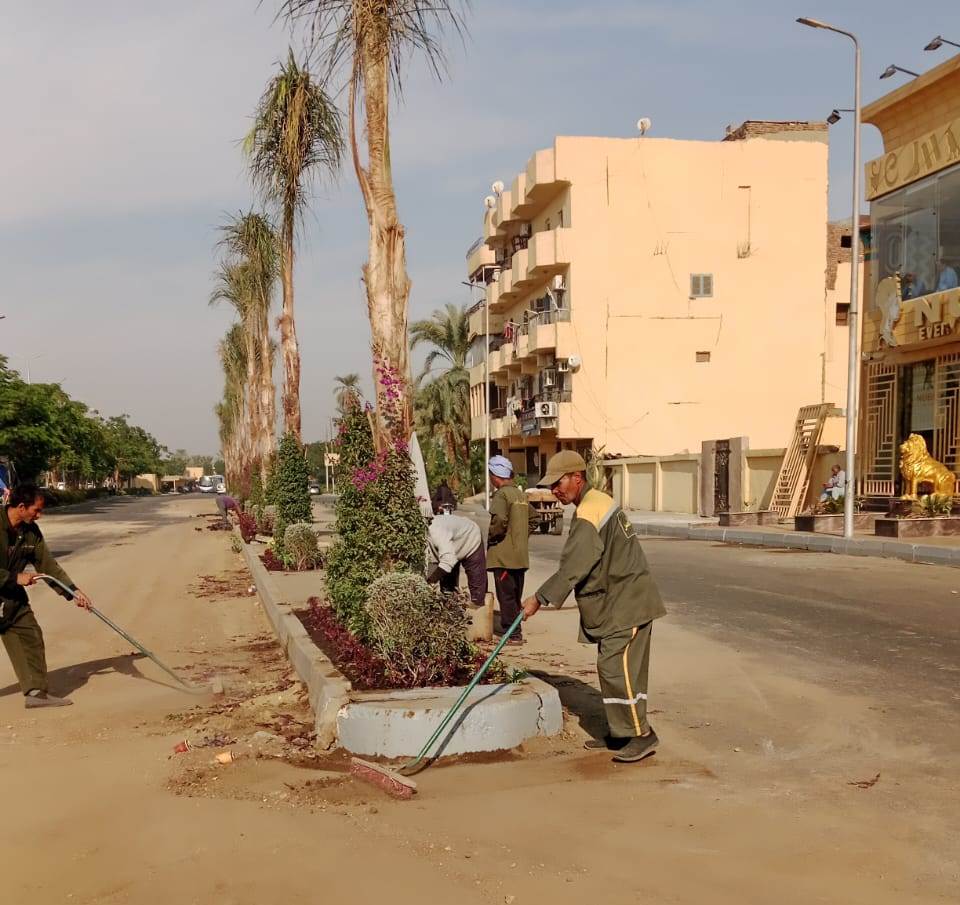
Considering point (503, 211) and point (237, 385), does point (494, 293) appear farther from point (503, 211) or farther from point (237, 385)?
point (237, 385)

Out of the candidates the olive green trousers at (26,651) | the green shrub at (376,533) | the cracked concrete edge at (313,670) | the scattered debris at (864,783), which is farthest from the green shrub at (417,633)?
the olive green trousers at (26,651)

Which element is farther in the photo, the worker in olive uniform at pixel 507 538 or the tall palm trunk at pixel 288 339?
the tall palm trunk at pixel 288 339

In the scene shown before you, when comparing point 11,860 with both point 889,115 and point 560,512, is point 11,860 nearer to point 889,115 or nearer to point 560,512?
point 560,512

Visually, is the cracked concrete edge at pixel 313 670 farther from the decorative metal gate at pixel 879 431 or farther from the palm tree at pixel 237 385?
the palm tree at pixel 237 385

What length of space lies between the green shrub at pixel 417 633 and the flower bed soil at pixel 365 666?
0.03m

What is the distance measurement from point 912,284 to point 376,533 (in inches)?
748

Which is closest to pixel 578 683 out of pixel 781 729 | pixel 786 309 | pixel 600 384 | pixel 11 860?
pixel 781 729

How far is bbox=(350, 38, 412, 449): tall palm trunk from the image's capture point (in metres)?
8.70

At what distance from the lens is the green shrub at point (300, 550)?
1430 centimetres

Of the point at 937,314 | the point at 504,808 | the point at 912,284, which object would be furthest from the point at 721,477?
the point at 504,808

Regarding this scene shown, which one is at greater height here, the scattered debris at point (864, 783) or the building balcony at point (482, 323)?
the building balcony at point (482, 323)

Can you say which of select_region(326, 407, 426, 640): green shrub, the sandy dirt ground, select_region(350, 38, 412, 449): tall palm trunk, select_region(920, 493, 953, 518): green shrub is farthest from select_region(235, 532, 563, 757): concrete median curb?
select_region(920, 493, 953, 518): green shrub

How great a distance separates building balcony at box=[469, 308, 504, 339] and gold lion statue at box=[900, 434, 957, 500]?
106 feet

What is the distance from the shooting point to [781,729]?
19.1 ft
